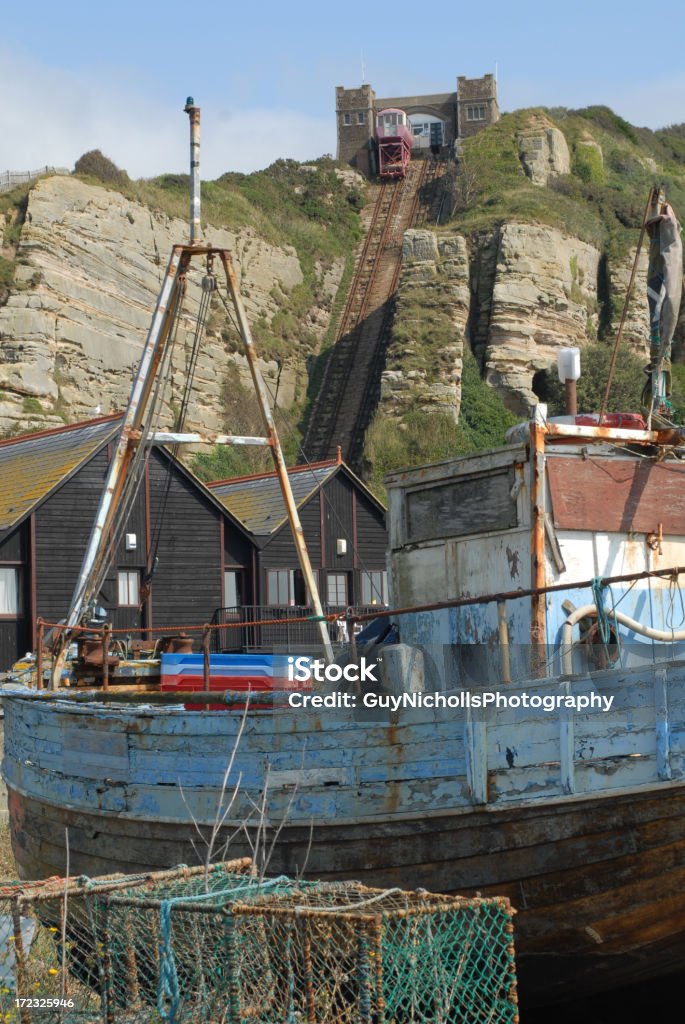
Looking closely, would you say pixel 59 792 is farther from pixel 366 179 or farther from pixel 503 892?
pixel 366 179

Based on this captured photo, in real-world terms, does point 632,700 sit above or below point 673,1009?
above

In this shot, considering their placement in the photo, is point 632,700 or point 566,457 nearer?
point 632,700

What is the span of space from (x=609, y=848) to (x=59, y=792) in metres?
4.62

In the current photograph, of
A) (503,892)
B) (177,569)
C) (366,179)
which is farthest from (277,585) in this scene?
(366,179)

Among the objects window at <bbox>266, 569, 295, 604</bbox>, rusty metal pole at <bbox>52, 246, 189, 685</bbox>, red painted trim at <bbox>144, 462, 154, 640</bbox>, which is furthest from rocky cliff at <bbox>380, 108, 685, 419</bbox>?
rusty metal pole at <bbox>52, 246, 189, 685</bbox>

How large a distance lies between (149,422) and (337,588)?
52.2 ft

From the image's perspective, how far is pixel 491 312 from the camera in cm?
5506

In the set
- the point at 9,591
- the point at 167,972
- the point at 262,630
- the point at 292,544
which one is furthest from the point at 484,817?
the point at 292,544

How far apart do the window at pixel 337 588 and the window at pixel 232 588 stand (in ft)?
7.62

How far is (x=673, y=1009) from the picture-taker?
31.1ft

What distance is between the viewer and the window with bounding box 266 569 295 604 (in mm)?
30703

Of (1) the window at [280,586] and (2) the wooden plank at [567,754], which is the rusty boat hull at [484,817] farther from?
(1) the window at [280,586]

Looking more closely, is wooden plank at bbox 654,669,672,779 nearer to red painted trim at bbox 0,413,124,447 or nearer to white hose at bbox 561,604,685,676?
white hose at bbox 561,604,685,676

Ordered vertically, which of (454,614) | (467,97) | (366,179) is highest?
(467,97)
